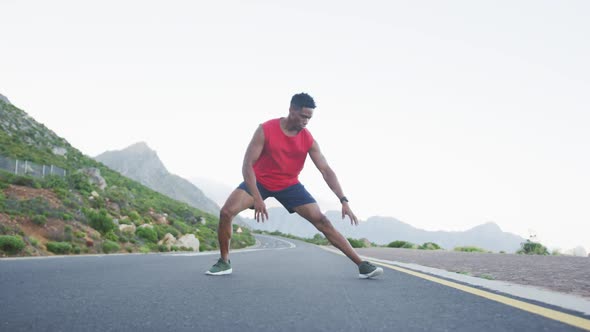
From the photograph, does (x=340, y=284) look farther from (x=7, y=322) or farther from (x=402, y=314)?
(x=7, y=322)

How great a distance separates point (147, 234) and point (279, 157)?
21.5 metres

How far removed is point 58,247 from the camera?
46.2ft

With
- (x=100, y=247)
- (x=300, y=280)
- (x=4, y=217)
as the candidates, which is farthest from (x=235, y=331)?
(x=100, y=247)

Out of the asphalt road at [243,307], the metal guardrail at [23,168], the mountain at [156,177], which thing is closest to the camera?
the asphalt road at [243,307]

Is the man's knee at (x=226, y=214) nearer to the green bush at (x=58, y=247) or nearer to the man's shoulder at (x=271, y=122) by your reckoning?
the man's shoulder at (x=271, y=122)

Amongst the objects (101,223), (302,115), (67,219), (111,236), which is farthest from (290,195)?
(101,223)

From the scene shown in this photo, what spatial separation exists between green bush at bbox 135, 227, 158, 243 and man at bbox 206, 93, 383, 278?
20.8 m

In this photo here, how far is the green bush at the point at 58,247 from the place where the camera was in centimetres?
1396

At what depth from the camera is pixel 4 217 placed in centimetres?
1488

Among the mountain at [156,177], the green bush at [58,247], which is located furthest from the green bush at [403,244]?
the mountain at [156,177]

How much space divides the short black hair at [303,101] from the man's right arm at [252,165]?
1.84 feet

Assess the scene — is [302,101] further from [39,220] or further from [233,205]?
[39,220]

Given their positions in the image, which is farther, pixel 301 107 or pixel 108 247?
pixel 108 247

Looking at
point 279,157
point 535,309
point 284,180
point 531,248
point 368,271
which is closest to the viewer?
point 535,309
